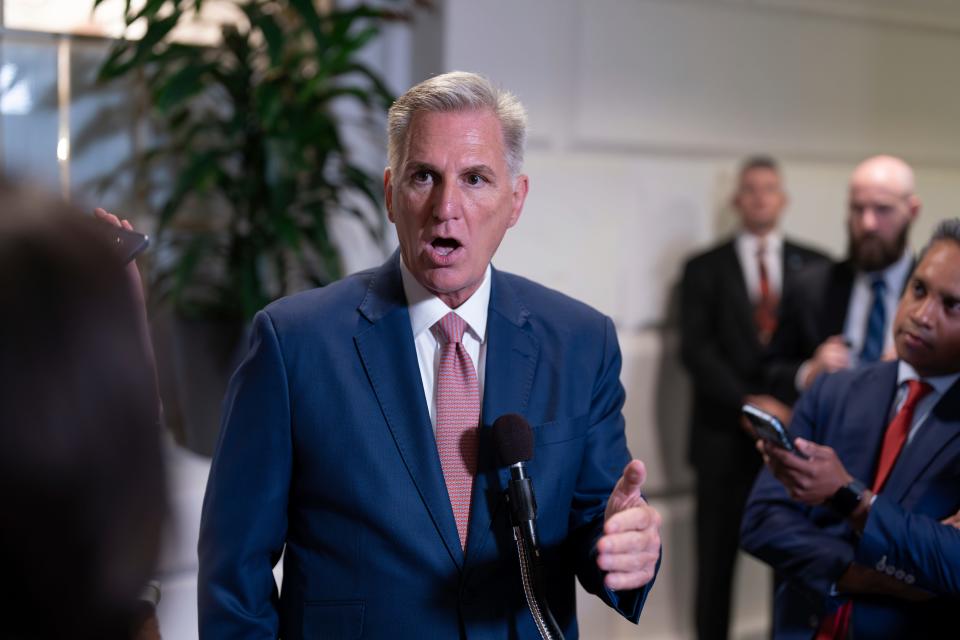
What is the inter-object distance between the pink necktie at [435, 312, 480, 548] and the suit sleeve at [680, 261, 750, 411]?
2266 millimetres

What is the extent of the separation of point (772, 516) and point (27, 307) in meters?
1.67

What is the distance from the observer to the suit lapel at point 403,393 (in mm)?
1463

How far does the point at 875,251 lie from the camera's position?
126 inches

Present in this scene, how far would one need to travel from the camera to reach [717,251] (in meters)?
3.84

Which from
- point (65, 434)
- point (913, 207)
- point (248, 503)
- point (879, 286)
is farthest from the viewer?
point (913, 207)

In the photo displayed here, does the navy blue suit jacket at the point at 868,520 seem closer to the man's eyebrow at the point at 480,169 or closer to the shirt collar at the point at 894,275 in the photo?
the man's eyebrow at the point at 480,169

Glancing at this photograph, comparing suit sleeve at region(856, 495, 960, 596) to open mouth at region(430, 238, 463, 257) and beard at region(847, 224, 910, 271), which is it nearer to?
open mouth at region(430, 238, 463, 257)

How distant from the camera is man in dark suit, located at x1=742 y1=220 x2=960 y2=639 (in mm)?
1763

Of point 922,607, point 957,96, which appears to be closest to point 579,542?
point 922,607

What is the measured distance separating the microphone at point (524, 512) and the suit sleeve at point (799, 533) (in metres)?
0.75

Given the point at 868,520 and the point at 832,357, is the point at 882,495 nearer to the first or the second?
the point at 868,520

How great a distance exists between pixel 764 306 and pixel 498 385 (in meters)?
2.47

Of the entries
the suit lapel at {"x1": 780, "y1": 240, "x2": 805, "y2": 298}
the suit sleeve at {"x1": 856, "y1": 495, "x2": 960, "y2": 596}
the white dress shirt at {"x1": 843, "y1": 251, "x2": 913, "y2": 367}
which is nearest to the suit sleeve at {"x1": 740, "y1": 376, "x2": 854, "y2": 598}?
the suit sleeve at {"x1": 856, "y1": 495, "x2": 960, "y2": 596}

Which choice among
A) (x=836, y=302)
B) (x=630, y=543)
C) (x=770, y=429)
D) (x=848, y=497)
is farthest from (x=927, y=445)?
(x=836, y=302)
